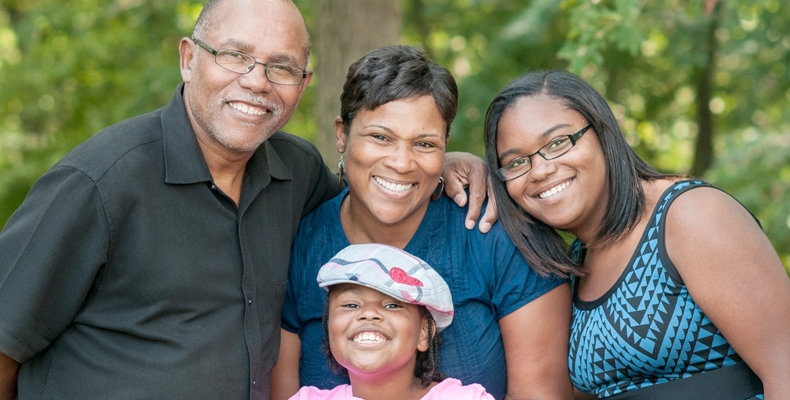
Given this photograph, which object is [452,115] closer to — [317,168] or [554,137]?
[554,137]

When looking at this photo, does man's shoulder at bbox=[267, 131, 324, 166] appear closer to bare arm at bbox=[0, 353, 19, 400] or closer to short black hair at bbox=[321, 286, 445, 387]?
short black hair at bbox=[321, 286, 445, 387]

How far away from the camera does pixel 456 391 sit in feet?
9.96

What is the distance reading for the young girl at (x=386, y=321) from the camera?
2.96 meters

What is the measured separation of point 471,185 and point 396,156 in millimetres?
448

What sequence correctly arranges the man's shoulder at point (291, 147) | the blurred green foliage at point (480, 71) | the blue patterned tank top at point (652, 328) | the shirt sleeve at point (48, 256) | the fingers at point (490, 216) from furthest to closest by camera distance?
the blurred green foliage at point (480, 71) < the man's shoulder at point (291, 147) < the fingers at point (490, 216) < the blue patterned tank top at point (652, 328) < the shirt sleeve at point (48, 256)

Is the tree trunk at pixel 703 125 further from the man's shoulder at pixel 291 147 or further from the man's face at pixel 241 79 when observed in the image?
the man's face at pixel 241 79

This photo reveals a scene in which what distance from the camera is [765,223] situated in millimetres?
5723

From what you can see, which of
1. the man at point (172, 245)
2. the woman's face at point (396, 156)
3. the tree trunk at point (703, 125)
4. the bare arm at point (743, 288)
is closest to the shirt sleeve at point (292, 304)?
the man at point (172, 245)

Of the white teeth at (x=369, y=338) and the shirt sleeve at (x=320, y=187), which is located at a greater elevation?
the shirt sleeve at (x=320, y=187)

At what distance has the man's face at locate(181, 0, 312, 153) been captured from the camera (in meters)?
2.91

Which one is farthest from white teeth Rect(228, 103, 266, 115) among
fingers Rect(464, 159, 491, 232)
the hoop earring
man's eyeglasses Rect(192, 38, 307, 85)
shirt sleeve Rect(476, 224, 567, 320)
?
shirt sleeve Rect(476, 224, 567, 320)

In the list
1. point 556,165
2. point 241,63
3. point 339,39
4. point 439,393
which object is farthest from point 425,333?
point 339,39

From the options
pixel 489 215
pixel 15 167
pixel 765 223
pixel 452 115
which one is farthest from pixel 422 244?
pixel 15 167

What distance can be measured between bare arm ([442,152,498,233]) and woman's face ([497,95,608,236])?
204mm
